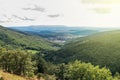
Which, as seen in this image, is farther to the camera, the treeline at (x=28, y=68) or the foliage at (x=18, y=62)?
the foliage at (x=18, y=62)

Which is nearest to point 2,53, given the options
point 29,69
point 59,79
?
point 29,69

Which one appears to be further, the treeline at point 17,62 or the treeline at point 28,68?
the treeline at point 17,62

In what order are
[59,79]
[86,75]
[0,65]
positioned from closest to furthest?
[86,75] < [0,65] < [59,79]

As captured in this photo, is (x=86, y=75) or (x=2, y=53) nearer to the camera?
(x=86, y=75)

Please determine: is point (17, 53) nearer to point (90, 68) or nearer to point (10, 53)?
point (10, 53)

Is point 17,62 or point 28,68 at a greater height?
point 17,62

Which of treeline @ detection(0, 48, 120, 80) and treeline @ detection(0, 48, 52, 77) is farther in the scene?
treeline @ detection(0, 48, 52, 77)

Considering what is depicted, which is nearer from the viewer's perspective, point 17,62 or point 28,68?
point 17,62

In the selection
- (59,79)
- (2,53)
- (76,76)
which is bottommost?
(59,79)

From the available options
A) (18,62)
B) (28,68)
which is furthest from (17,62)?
(28,68)

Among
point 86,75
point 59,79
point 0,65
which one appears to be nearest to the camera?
point 86,75

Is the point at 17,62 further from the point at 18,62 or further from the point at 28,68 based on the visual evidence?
the point at 28,68
